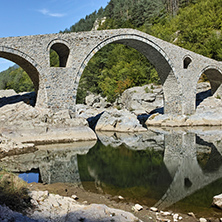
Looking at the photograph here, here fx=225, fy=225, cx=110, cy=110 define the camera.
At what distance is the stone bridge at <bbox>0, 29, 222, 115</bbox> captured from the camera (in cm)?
1081

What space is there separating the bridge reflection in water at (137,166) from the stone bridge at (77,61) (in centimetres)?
337

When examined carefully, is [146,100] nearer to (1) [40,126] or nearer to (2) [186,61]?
(2) [186,61]

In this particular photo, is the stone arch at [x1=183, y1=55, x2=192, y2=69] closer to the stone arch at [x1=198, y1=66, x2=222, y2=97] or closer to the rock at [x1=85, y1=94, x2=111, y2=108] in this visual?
the stone arch at [x1=198, y1=66, x2=222, y2=97]

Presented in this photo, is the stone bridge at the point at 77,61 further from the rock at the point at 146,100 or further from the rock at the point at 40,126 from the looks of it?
the rock at the point at 146,100

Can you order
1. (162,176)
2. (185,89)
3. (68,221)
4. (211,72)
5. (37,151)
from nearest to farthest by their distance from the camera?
1. (68,221)
2. (162,176)
3. (37,151)
4. (185,89)
5. (211,72)

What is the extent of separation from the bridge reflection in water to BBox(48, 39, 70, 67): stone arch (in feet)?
17.1

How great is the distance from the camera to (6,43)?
10.1m

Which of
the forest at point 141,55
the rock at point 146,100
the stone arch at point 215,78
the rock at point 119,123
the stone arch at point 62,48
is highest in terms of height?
the forest at point 141,55

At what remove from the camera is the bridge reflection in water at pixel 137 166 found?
4.93 metres

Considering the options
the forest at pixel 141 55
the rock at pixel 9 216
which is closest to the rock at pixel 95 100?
the forest at pixel 141 55

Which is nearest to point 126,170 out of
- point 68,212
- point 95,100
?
point 68,212

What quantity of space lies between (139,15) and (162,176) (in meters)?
39.2

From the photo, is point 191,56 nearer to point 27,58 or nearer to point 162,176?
point 27,58

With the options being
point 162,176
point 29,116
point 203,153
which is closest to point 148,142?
point 203,153
